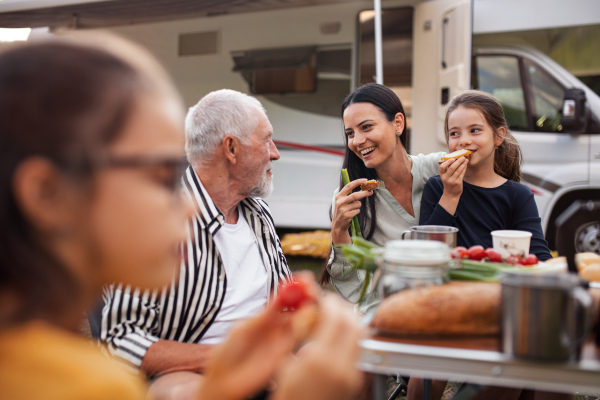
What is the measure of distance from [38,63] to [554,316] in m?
1.10

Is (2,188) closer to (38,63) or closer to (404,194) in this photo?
(38,63)

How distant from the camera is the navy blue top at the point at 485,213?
2.51 m

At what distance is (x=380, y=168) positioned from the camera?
9.75 ft

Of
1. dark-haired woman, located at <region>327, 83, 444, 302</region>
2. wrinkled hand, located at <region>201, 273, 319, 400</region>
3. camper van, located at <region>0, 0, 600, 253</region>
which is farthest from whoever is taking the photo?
camper van, located at <region>0, 0, 600, 253</region>

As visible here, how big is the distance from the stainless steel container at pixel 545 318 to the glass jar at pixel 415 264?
222mm

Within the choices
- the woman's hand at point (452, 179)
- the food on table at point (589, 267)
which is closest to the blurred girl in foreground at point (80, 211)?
the food on table at point (589, 267)

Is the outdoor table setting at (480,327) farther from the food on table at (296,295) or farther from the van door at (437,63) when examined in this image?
the van door at (437,63)

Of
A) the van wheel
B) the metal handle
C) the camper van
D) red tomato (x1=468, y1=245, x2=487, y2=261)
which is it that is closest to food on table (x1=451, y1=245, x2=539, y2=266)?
red tomato (x1=468, y1=245, x2=487, y2=261)

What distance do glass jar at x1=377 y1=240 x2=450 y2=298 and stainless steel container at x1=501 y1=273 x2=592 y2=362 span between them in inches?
8.7

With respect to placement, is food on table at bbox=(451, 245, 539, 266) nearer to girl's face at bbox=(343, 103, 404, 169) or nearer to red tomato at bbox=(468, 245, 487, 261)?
red tomato at bbox=(468, 245, 487, 261)

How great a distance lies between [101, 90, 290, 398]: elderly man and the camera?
1863 mm

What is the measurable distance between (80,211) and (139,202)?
0.09 m

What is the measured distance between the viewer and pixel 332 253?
2604 millimetres

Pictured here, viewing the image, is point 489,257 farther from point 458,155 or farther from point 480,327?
point 458,155
